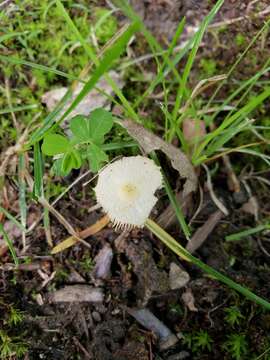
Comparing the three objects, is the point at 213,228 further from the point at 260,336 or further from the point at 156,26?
the point at 156,26

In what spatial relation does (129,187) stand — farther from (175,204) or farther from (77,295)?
(77,295)

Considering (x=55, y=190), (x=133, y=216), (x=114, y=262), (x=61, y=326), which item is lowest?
A: (x=61, y=326)

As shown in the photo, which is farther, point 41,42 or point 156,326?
point 41,42

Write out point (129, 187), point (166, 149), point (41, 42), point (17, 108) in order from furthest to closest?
1. point (41, 42)
2. point (17, 108)
3. point (166, 149)
4. point (129, 187)

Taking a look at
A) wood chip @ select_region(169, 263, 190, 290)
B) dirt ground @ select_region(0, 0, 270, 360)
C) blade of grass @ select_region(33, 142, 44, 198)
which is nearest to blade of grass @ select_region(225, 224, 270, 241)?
dirt ground @ select_region(0, 0, 270, 360)

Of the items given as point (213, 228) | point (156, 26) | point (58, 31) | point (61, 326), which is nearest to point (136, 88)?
point (156, 26)

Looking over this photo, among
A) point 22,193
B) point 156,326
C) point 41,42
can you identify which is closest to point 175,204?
point 156,326

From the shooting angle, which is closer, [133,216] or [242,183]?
[133,216]
